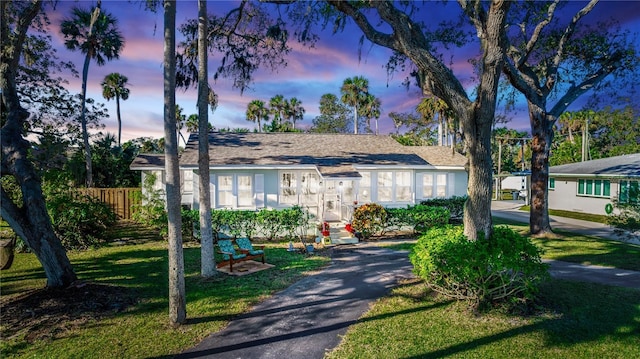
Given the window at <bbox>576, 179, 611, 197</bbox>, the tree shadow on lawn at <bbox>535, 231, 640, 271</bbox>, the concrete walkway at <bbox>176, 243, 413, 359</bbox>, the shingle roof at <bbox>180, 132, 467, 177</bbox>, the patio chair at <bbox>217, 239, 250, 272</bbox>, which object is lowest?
the tree shadow on lawn at <bbox>535, 231, 640, 271</bbox>

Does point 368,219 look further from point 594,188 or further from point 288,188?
point 594,188

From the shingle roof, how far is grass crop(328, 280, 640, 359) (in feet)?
31.7

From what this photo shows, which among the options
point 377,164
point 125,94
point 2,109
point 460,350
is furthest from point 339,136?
point 125,94

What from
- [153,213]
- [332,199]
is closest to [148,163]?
[153,213]

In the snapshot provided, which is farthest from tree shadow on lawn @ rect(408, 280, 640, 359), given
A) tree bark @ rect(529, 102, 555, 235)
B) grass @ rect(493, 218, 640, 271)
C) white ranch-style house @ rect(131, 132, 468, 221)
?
white ranch-style house @ rect(131, 132, 468, 221)

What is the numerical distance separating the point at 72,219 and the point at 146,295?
7.02 m

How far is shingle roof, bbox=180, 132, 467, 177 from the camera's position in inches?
634

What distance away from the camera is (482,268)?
5.86 metres

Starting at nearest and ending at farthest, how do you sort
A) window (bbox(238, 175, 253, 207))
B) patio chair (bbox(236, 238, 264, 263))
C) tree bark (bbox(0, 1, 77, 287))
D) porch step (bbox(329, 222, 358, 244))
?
tree bark (bbox(0, 1, 77, 287)) → patio chair (bbox(236, 238, 264, 263)) → porch step (bbox(329, 222, 358, 244)) → window (bbox(238, 175, 253, 207))

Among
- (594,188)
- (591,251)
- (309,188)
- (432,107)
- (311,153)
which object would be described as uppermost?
(432,107)

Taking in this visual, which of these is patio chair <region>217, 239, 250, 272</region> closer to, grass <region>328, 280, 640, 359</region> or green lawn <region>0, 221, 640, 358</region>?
green lawn <region>0, 221, 640, 358</region>

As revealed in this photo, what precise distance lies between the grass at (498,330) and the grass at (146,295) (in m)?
2.65

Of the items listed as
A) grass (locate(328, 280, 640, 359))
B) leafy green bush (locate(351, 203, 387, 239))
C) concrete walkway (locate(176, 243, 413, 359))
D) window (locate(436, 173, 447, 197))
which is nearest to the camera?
grass (locate(328, 280, 640, 359))

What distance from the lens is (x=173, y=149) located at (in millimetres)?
5770
